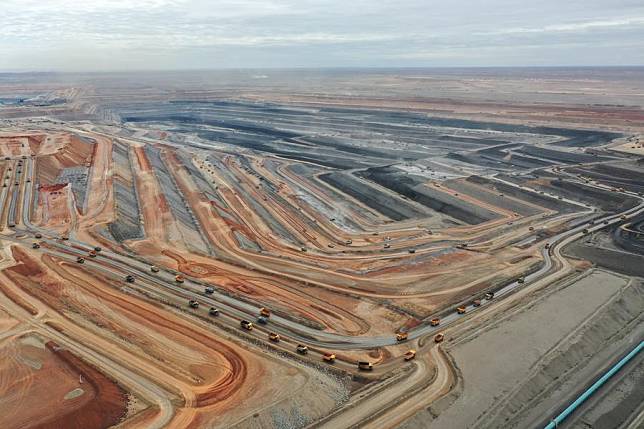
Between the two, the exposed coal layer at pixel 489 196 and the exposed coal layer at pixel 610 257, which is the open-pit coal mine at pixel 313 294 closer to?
the exposed coal layer at pixel 610 257

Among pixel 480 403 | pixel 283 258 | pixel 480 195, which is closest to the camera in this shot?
pixel 480 403

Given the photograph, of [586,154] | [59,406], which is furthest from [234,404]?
[586,154]

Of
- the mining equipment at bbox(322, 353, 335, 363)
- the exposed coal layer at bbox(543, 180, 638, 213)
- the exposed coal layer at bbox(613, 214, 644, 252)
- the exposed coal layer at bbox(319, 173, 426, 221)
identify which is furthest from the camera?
the exposed coal layer at bbox(319, 173, 426, 221)

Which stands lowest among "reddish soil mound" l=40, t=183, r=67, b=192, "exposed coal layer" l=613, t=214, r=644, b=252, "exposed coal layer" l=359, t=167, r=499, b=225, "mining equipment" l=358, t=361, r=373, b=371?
"mining equipment" l=358, t=361, r=373, b=371

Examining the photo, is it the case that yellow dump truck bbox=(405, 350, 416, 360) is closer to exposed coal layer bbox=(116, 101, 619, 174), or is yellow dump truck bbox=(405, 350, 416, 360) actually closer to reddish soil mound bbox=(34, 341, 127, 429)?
reddish soil mound bbox=(34, 341, 127, 429)

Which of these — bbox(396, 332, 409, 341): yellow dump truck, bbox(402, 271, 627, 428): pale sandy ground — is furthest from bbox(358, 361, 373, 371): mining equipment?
bbox(402, 271, 627, 428): pale sandy ground

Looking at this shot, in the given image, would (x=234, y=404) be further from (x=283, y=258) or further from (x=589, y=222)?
(x=589, y=222)
